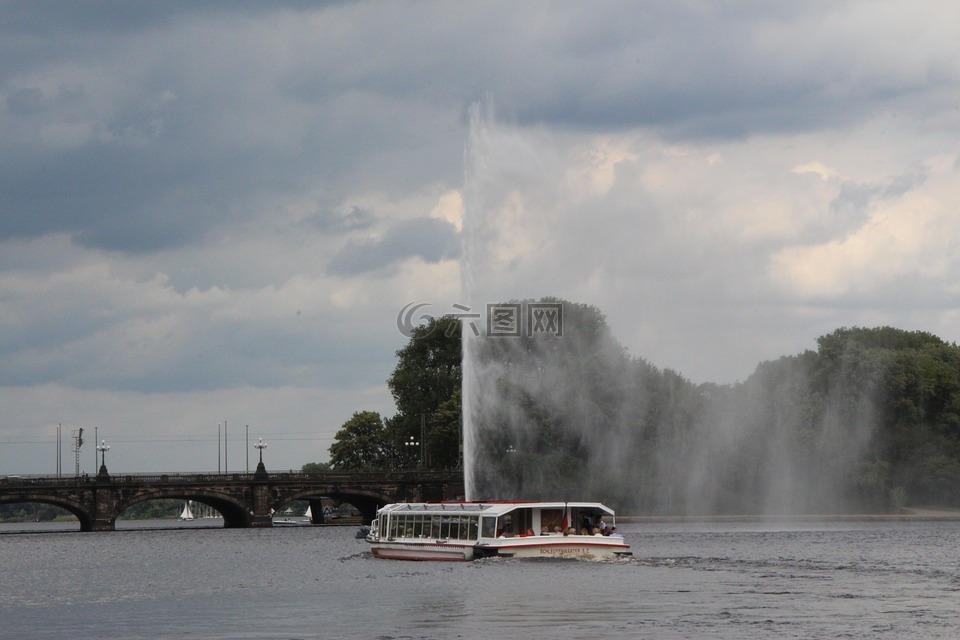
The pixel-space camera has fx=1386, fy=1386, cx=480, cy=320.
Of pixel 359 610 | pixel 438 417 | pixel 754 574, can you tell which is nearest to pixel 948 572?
pixel 754 574

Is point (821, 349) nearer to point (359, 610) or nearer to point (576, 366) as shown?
point (576, 366)

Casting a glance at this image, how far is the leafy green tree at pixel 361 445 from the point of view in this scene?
185625 mm

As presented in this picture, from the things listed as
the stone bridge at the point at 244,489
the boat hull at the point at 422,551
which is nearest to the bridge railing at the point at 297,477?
the stone bridge at the point at 244,489

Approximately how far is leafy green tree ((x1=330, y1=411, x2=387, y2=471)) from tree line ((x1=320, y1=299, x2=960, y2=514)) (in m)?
51.1

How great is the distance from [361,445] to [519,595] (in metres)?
132

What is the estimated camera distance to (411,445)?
169m

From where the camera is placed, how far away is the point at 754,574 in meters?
61.1

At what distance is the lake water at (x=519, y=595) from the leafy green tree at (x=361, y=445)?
91605mm

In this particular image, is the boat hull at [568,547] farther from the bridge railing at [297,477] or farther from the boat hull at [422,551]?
the bridge railing at [297,477]

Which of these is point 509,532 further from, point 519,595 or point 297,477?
point 297,477

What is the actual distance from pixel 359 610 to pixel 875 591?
64.4 feet

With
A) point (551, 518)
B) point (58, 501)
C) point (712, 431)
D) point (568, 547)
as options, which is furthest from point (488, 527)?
point (58, 501)

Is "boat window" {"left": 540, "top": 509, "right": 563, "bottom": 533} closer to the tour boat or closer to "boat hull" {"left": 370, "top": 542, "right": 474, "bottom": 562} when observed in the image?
the tour boat

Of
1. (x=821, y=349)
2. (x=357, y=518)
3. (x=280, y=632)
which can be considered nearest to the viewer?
(x=280, y=632)
